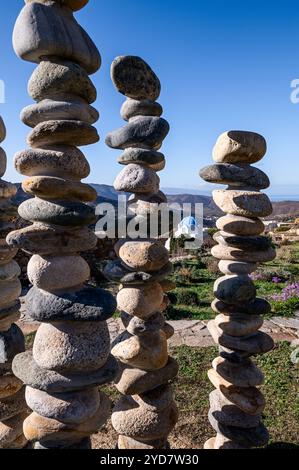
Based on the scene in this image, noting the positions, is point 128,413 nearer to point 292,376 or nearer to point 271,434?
point 271,434

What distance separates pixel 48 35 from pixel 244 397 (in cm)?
250

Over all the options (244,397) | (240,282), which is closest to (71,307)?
(240,282)

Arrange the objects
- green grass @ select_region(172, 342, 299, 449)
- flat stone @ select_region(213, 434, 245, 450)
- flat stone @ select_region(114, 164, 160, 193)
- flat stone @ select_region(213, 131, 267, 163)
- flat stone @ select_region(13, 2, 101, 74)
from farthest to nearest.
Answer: green grass @ select_region(172, 342, 299, 449) < flat stone @ select_region(213, 434, 245, 450) < flat stone @ select_region(213, 131, 267, 163) < flat stone @ select_region(114, 164, 160, 193) < flat stone @ select_region(13, 2, 101, 74)

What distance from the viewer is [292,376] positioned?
5016mm

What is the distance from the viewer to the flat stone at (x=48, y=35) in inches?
62.2

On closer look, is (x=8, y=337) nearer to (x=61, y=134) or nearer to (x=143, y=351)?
(x=143, y=351)

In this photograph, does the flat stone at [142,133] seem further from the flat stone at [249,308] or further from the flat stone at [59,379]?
the flat stone at [59,379]

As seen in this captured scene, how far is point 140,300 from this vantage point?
2.38 metres

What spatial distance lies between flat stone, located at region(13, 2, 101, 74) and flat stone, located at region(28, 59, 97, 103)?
5cm

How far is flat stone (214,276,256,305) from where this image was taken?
2.55 m

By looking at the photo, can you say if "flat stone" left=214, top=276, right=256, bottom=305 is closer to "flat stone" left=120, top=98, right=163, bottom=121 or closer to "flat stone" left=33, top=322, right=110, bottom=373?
"flat stone" left=33, top=322, right=110, bottom=373

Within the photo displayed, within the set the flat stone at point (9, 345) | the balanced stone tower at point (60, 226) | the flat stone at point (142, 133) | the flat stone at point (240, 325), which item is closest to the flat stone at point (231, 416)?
the flat stone at point (240, 325)

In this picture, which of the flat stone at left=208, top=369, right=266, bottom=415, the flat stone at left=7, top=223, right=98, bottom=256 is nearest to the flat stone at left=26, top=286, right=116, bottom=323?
the flat stone at left=7, top=223, right=98, bottom=256

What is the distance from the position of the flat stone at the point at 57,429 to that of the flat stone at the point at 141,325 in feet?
2.19
